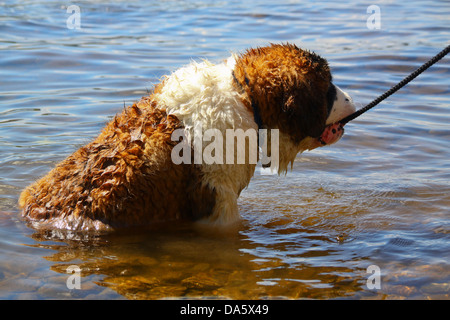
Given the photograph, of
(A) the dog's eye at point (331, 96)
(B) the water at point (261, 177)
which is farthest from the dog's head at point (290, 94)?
(B) the water at point (261, 177)

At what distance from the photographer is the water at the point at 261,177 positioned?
4648 mm

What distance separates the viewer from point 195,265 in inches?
193

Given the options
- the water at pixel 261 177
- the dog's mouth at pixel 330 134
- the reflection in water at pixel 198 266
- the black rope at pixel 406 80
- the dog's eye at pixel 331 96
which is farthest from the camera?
the dog's mouth at pixel 330 134

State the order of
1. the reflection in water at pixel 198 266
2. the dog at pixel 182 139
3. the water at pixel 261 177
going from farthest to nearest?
1. the dog at pixel 182 139
2. the water at pixel 261 177
3. the reflection in water at pixel 198 266

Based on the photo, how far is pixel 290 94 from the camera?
5.12 meters

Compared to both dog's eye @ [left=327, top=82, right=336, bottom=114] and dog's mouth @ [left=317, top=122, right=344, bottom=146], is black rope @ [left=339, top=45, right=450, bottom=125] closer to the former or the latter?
dog's mouth @ [left=317, top=122, right=344, bottom=146]

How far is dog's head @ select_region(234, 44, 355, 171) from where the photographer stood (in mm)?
5133

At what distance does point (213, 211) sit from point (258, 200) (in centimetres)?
141

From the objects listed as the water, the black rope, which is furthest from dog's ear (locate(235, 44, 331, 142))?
the water

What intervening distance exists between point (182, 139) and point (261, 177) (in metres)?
2.39

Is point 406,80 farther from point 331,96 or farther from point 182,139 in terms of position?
point 182,139

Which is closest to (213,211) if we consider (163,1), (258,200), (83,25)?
(258,200)

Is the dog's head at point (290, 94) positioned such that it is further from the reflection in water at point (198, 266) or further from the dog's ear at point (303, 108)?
the reflection in water at point (198, 266)

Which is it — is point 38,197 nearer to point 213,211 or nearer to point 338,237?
point 213,211
